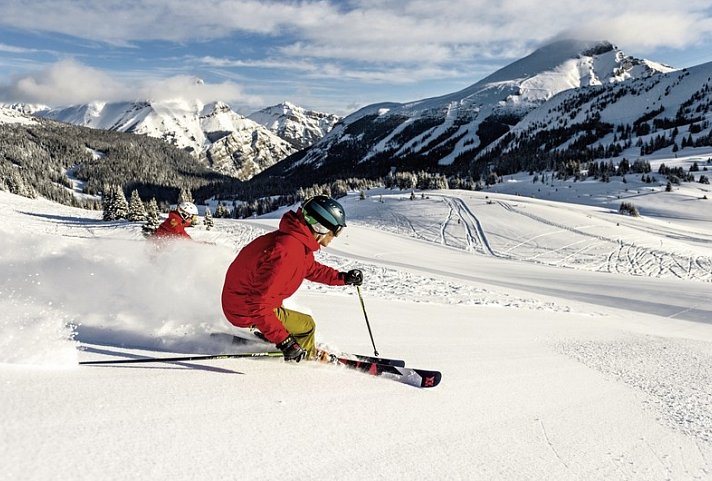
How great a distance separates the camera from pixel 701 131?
239 feet

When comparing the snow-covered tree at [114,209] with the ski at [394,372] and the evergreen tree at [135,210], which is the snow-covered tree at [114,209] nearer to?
the evergreen tree at [135,210]

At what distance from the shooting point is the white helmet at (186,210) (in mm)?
9234

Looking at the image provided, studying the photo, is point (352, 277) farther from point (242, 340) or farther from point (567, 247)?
point (567, 247)

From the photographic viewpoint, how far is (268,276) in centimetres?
359

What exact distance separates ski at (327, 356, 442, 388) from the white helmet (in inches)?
252

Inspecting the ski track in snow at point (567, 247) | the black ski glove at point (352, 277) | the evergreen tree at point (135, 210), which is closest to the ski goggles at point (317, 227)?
the black ski glove at point (352, 277)

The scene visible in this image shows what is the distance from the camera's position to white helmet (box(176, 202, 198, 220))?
923cm

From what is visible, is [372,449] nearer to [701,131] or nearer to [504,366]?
[504,366]

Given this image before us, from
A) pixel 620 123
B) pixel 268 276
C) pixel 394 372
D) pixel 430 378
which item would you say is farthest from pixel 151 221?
pixel 620 123

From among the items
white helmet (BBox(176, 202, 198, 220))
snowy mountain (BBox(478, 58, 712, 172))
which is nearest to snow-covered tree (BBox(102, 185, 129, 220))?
white helmet (BBox(176, 202, 198, 220))

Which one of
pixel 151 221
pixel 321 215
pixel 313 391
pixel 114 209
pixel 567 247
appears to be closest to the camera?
pixel 313 391

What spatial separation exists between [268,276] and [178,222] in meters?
6.20

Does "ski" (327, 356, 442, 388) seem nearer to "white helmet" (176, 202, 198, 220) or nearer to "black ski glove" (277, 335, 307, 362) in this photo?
"black ski glove" (277, 335, 307, 362)

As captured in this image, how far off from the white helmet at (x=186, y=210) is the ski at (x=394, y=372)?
6.39 m
